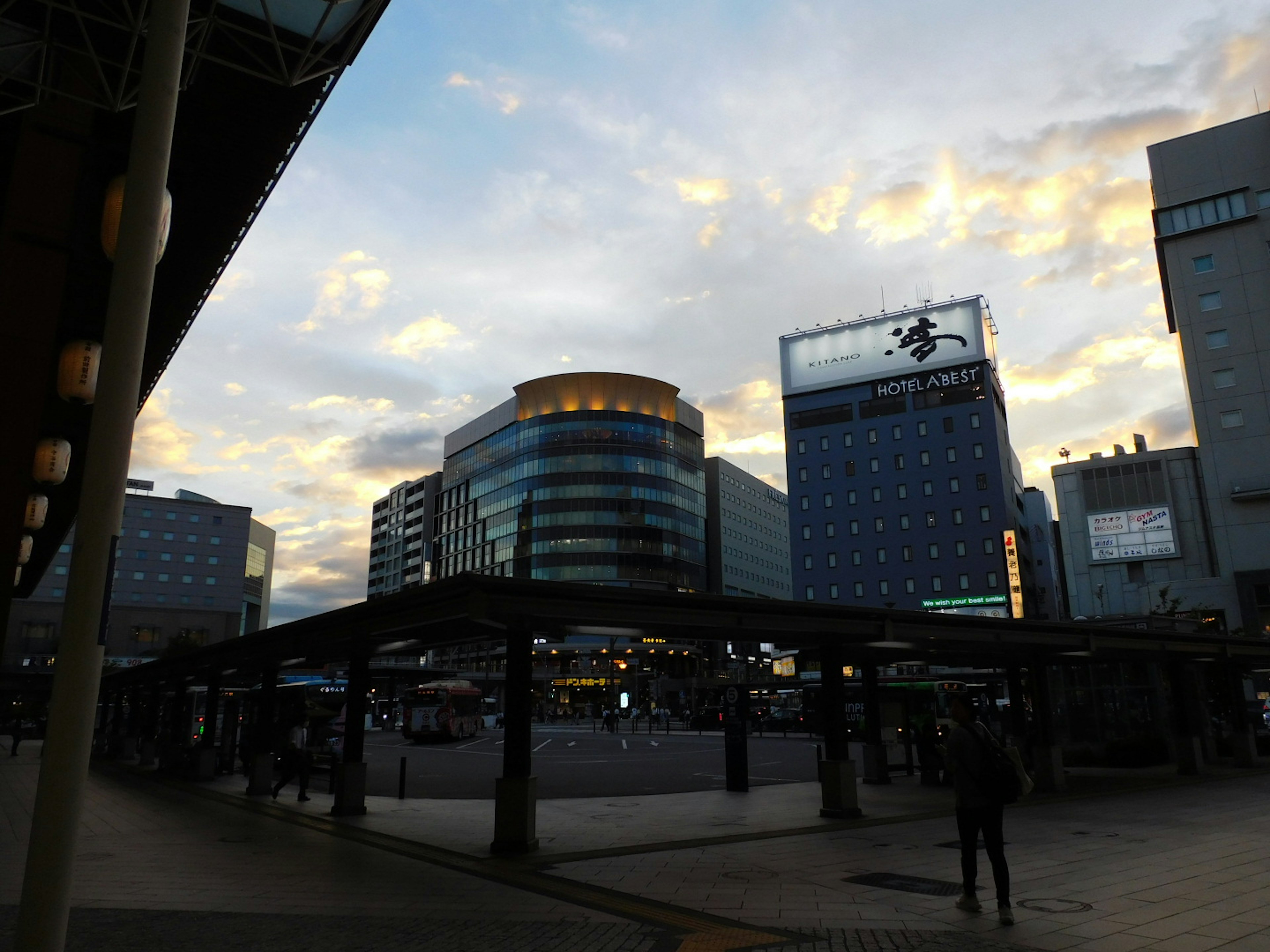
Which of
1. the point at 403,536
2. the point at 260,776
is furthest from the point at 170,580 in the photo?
the point at 260,776

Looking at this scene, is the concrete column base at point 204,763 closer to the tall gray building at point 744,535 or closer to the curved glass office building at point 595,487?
the curved glass office building at point 595,487

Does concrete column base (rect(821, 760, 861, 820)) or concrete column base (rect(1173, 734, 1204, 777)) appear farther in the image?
concrete column base (rect(1173, 734, 1204, 777))

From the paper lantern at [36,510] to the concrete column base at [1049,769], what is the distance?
A: 899 inches

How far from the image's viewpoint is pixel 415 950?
25.8ft

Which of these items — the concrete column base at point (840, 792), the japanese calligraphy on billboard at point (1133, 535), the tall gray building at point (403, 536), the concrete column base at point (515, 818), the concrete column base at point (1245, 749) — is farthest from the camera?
the tall gray building at point (403, 536)

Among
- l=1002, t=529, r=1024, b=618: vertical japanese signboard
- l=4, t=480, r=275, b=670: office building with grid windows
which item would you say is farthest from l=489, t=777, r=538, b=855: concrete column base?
l=4, t=480, r=275, b=670: office building with grid windows

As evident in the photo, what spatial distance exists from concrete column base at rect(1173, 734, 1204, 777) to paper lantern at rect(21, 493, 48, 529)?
2878 cm

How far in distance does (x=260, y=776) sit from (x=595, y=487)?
90827 millimetres

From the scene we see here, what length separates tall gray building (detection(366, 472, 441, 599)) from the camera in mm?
151500

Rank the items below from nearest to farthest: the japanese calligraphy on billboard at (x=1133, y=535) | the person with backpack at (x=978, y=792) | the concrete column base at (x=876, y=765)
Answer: the person with backpack at (x=978, y=792)
the concrete column base at (x=876, y=765)
the japanese calligraphy on billboard at (x=1133, y=535)

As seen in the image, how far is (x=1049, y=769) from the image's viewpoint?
22.1 m

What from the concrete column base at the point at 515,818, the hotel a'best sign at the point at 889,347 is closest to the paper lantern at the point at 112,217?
the concrete column base at the point at 515,818

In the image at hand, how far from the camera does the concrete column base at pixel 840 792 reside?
1712 centimetres

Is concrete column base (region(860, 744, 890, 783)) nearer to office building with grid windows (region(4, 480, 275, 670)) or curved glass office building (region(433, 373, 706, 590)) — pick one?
curved glass office building (region(433, 373, 706, 590))
